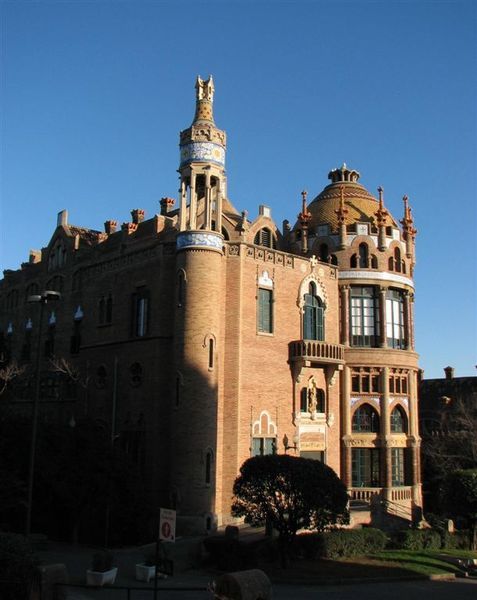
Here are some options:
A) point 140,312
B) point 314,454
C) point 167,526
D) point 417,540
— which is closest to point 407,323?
point 314,454

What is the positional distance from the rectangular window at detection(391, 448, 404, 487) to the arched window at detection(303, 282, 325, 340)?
7.58 meters

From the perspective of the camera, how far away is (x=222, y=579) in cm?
1546

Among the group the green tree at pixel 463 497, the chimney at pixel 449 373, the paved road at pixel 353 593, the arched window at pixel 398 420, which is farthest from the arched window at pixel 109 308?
the chimney at pixel 449 373

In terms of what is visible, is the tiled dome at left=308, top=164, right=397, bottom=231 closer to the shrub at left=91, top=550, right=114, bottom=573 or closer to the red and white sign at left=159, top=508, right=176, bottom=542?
the shrub at left=91, top=550, right=114, bottom=573

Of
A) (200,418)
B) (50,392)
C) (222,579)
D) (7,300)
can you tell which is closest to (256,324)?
(200,418)

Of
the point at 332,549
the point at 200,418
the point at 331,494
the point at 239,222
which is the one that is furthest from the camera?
the point at 239,222

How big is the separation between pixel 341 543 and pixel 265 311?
11.5 metres

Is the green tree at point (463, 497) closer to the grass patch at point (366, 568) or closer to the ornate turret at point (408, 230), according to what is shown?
the grass patch at point (366, 568)

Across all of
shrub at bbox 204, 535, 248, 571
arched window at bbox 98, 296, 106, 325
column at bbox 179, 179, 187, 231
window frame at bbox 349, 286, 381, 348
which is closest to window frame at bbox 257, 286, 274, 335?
column at bbox 179, 179, 187, 231

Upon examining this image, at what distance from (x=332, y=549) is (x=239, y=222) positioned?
18.2 m

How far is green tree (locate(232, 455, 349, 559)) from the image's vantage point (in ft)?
79.4

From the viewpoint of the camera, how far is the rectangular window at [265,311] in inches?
1320

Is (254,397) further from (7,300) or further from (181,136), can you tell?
(7,300)

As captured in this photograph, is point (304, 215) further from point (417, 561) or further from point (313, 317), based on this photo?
point (417, 561)
